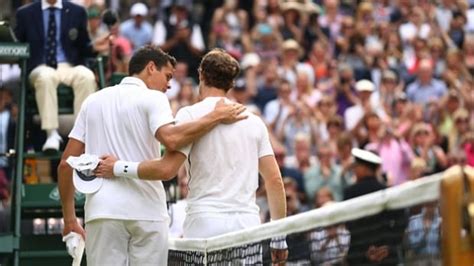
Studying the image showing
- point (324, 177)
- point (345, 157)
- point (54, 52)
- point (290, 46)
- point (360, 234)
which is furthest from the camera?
point (290, 46)

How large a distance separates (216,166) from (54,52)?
14.9 ft

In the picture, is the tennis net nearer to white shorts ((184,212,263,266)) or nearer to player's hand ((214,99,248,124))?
white shorts ((184,212,263,266))

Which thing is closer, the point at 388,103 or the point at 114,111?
the point at 114,111

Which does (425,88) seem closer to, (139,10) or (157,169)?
(139,10)

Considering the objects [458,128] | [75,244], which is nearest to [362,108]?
[458,128]

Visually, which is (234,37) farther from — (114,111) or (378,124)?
(114,111)

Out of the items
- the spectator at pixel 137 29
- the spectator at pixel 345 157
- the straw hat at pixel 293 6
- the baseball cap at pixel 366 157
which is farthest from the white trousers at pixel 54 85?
the straw hat at pixel 293 6

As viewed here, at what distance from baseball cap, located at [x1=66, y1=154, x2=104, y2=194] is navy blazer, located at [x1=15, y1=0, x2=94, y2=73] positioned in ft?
13.5

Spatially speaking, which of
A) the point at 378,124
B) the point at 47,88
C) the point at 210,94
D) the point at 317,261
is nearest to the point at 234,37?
the point at 378,124

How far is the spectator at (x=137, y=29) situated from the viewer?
23.5m

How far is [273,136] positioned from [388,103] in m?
2.52

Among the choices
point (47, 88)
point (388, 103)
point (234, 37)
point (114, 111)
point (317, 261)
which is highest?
point (234, 37)

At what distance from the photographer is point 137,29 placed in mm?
23766

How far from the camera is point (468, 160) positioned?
20078mm
